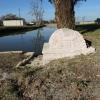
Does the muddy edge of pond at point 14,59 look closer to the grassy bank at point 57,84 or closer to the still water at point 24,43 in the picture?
the grassy bank at point 57,84

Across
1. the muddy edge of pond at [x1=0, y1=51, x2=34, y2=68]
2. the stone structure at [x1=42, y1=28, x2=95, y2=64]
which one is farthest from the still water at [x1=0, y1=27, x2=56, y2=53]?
the stone structure at [x1=42, y1=28, x2=95, y2=64]

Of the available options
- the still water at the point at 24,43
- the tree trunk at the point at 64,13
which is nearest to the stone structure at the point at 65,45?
the tree trunk at the point at 64,13

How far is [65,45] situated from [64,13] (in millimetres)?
4739

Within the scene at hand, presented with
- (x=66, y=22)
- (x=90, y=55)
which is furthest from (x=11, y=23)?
(x=90, y=55)

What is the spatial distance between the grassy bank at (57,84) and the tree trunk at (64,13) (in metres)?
6.93

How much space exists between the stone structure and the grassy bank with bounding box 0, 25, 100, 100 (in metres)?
2.31

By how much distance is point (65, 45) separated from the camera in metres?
12.9

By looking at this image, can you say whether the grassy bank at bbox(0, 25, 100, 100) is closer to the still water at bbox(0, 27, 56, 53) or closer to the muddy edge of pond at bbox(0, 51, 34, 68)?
the muddy edge of pond at bbox(0, 51, 34, 68)

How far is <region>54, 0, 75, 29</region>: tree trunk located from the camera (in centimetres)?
1672

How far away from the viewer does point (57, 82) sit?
8227 mm

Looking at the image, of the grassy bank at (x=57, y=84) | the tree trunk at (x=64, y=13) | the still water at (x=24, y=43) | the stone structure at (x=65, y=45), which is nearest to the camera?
the grassy bank at (x=57, y=84)

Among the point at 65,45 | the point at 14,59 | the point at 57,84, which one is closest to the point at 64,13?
the point at 14,59

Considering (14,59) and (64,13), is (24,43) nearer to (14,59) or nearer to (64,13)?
(64,13)

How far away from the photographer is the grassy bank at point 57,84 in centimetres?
718
